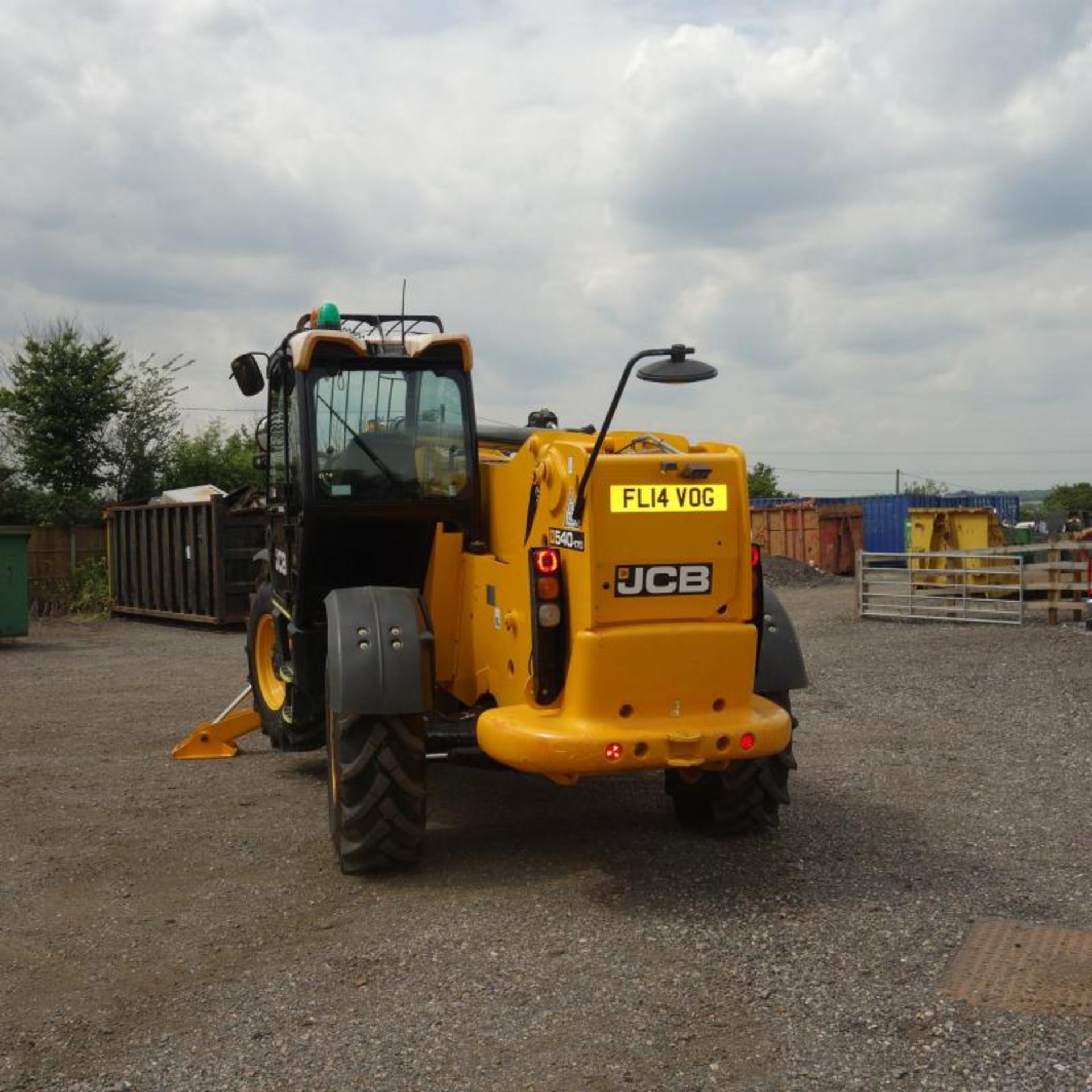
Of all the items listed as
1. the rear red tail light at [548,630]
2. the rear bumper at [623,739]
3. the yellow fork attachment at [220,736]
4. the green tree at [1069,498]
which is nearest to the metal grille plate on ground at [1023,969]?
the rear bumper at [623,739]

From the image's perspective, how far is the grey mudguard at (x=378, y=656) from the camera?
19.5ft

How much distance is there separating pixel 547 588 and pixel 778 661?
1.64 meters

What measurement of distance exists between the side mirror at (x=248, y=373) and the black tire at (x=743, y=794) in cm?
308

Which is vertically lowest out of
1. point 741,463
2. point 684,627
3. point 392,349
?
point 684,627

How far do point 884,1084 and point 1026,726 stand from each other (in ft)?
22.7

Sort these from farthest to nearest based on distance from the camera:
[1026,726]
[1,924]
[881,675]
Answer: [881,675]
[1026,726]
[1,924]

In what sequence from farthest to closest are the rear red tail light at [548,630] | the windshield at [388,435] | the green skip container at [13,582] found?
the green skip container at [13,582] → the windshield at [388,435] → the rear red tail light at [548,630]

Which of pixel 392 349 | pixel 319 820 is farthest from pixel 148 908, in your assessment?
pixel 392 349

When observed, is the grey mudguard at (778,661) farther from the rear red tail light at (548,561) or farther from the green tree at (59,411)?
the green tree at (59,411)

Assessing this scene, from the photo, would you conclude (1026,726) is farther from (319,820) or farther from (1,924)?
(1,924)

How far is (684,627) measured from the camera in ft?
18.2

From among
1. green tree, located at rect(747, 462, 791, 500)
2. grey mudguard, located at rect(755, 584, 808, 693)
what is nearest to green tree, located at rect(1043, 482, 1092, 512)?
green tree, located at rect(747, 462, 791, 500)

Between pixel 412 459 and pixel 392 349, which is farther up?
pixel 392 349

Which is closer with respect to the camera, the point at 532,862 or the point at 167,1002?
the point at 167,1002
